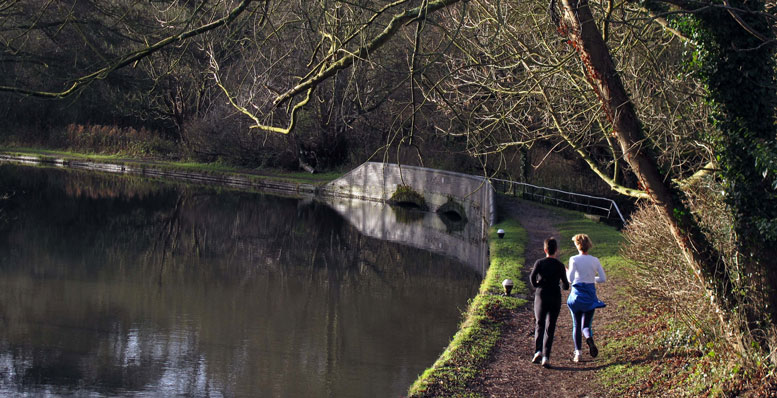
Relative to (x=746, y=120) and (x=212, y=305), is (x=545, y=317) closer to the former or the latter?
(x=746, y=120)

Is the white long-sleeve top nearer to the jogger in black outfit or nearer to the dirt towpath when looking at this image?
the jogger in black outfit

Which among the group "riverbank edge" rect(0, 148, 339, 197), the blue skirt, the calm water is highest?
"riverbank edge" rect(0, 148, 339, 197)

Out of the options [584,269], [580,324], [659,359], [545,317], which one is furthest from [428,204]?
[659,359]

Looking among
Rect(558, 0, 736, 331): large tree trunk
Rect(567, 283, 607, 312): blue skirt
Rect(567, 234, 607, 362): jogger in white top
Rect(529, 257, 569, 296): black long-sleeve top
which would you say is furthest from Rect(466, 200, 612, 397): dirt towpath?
Rect(558, 0, 736, 331): large tree trunk

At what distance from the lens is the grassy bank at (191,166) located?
38.9 m

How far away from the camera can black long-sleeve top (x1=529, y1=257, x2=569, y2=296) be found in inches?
372

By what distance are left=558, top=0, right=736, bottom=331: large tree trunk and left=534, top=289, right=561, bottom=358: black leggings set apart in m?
1.77

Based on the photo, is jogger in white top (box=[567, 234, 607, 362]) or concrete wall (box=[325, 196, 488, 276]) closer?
jogger in white top (box=[567, 234, 607, 362])

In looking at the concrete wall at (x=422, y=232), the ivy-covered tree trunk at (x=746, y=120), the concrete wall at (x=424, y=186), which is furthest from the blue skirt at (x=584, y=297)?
the concrete wall at (x=424, y=186)

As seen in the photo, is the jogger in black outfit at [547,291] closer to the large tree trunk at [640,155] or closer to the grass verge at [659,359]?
the grass verge at [659,359]

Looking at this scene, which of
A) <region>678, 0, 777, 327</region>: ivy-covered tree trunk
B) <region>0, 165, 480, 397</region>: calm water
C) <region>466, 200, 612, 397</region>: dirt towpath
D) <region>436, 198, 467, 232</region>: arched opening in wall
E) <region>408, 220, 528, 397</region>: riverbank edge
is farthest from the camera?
<region>436, 198, 467, 232</region>: arched opening in wall

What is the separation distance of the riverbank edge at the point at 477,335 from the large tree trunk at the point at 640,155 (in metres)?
2.83

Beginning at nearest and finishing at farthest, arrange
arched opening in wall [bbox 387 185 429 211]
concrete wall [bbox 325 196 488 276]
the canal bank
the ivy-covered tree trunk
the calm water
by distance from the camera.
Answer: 1. the ivy-covered tree trunk
2. the canal bank
3. the calm water
4. concrete wall [bbox 325 196 488 276]
5. arched opening in wall [bbox 387 185 429 211]

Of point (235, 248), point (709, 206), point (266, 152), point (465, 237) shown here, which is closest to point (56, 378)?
point (709, 206)
